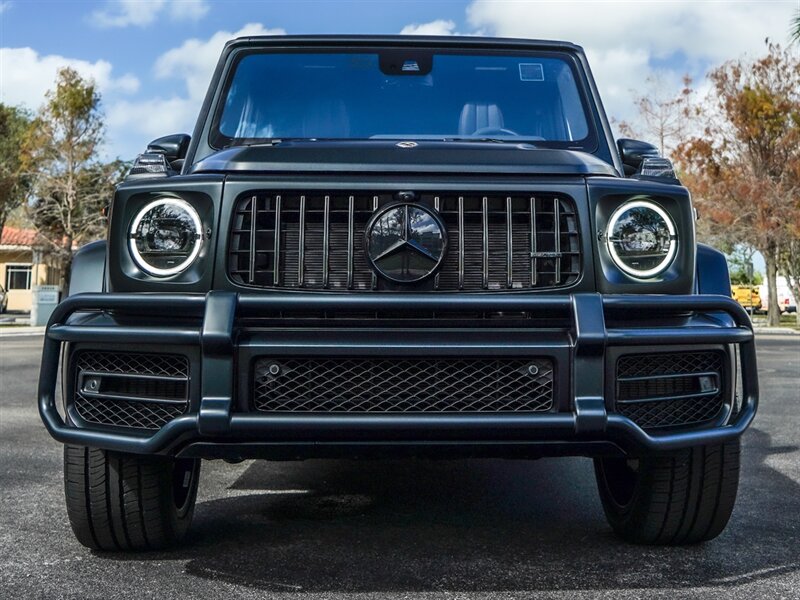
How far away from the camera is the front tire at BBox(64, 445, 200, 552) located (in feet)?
11.5

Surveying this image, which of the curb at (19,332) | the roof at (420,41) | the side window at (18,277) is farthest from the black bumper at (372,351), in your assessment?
the side window at (18,277)

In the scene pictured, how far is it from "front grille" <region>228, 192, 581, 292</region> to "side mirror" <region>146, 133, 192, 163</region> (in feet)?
3.49

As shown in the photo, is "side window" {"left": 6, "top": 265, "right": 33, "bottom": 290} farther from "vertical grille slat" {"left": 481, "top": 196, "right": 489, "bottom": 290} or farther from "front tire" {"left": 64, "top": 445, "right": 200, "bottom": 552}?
"vertical grille slat" {"left": 481, "top": 196, "right": 489, "bottom": 290}

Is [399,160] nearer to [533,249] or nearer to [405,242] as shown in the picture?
[405,242]

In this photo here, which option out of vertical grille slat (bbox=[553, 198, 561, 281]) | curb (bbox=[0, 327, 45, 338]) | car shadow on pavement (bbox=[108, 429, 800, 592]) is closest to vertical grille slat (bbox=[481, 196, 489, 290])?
vertical grille slat (bbox=[553, 198, 561, 281])

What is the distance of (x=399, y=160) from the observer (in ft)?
11.5

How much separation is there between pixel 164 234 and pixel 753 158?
32693mm

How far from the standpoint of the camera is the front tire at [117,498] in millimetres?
3500

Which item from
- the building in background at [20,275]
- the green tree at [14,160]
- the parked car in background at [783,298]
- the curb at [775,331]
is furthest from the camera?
the parked car in background at [783,298]

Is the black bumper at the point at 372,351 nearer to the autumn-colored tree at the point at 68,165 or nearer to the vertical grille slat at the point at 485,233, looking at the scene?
the vertical grille slat at the point at 485,233

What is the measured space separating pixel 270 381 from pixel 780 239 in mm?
32436

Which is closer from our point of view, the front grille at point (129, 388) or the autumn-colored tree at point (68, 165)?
the front grille at point (129, 388)

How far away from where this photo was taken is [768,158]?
108 feet

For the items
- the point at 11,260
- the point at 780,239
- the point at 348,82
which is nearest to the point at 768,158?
the point at 780,239
